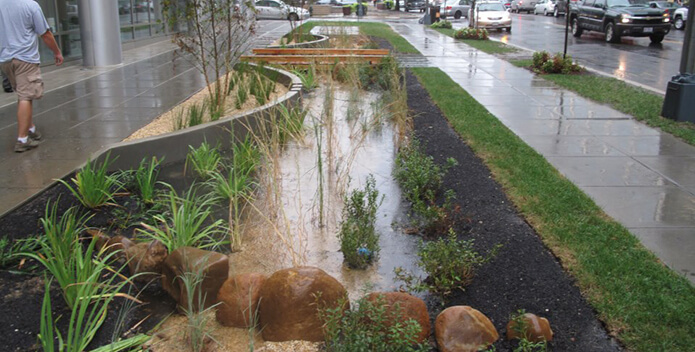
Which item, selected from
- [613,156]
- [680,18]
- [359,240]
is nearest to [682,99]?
[613,156]

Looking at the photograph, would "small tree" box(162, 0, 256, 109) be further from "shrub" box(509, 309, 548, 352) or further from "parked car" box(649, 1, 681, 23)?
"parked car" box(649, 1, 681, 23)

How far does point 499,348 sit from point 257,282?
153 centimetres

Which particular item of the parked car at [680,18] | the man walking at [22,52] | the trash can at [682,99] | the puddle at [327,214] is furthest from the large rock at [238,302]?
the parked car at [680,18]

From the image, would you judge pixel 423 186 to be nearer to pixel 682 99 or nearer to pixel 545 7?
pixel 682 99

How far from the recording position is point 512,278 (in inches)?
183

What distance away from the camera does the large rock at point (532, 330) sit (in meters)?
3.77

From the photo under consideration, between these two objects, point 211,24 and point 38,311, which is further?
point 211,24

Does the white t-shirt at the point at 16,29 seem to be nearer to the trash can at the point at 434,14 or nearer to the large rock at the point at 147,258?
the large rock at the point at 147,258

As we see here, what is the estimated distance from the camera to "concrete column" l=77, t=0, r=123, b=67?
1465cm

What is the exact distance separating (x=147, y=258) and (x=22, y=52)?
4221 millimetres

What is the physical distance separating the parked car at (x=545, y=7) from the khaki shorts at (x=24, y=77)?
154 feet

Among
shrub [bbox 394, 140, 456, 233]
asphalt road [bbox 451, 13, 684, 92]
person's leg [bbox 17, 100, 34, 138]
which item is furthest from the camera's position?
asphalt road [bbox 451, 13, 684, 92]

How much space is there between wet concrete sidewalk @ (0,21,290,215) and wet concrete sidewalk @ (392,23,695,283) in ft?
17.2

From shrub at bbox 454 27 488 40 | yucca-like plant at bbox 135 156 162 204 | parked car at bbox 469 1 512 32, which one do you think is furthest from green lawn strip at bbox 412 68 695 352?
parked car at bbox 469 1 512 32
